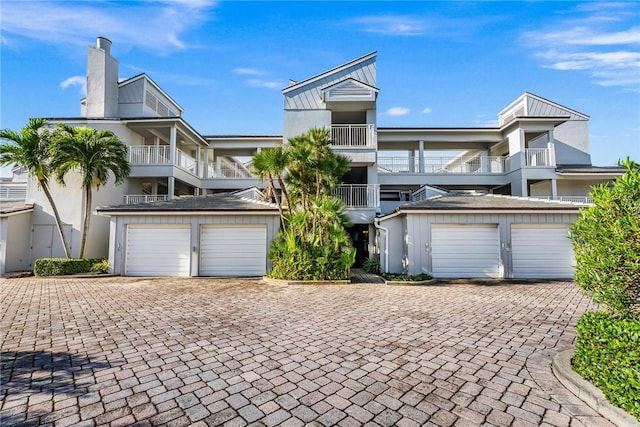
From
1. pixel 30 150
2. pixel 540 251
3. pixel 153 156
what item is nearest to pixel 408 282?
pixel 540 251

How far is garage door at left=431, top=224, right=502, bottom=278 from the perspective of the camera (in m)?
12.0

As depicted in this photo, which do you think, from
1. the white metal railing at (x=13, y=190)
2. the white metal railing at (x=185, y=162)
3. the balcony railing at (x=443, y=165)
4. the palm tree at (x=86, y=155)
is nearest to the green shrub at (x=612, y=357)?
the balcony railing at (x=443, y=165)

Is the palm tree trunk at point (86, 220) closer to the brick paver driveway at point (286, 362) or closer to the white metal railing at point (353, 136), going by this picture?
the brick paver driveway at point (286, 362)

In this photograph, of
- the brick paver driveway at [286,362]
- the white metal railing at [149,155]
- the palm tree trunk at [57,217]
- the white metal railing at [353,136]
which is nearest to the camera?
the brick paver driveway at [286,362]

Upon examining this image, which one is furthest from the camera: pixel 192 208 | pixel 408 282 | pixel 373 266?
pixel 373 266

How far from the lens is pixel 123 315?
20.1 feet

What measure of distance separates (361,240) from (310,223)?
641 centimetres

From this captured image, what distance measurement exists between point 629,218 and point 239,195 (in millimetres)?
14666

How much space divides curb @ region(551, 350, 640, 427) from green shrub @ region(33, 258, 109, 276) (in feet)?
50.2

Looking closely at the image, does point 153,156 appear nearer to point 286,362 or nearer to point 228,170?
point 228,170

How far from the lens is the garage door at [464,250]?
39.2 feet

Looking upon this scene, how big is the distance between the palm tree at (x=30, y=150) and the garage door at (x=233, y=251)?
777 centimetres

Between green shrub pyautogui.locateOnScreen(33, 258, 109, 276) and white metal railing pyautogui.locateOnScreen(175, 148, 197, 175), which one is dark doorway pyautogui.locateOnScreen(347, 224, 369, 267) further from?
green shrub pyautogui.locateOnScreen(33, 258, 109, 276)

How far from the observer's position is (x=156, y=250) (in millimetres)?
12672
